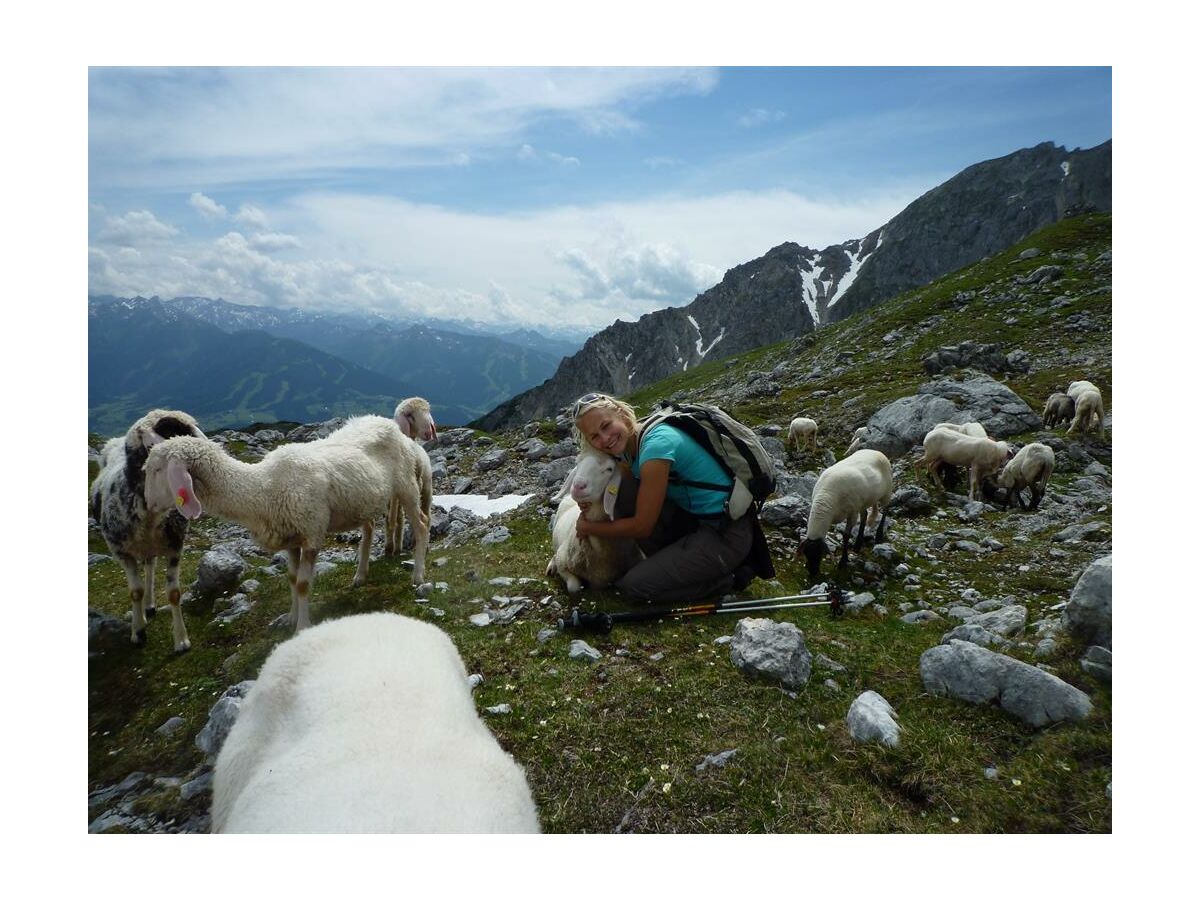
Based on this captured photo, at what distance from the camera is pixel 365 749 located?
107 inches

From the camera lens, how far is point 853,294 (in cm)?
15812

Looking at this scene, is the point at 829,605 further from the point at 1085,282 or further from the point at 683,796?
the point at 1085,282

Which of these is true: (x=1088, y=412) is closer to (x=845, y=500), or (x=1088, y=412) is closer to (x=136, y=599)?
(x=845, y=500)

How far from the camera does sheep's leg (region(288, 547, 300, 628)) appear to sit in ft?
23.0

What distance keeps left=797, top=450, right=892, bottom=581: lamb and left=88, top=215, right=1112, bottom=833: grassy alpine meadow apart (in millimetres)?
456

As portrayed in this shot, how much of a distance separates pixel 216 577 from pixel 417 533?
300 cm

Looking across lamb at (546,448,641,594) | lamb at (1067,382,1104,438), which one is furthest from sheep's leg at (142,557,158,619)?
lamb at (1067,382,1104,438)

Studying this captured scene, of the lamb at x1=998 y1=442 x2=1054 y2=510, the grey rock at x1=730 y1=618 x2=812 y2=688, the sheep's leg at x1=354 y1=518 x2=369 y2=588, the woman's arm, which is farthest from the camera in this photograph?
the lamb at x1=998 y1=442 x2=1054 y2=510

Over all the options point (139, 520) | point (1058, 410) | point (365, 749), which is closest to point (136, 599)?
point (139, 520)

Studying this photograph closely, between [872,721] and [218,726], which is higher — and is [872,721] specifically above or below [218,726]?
above

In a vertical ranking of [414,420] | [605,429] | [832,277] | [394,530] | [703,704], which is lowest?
[703,704]

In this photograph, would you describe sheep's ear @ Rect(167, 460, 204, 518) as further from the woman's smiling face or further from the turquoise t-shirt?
the turquoise t-shirt
